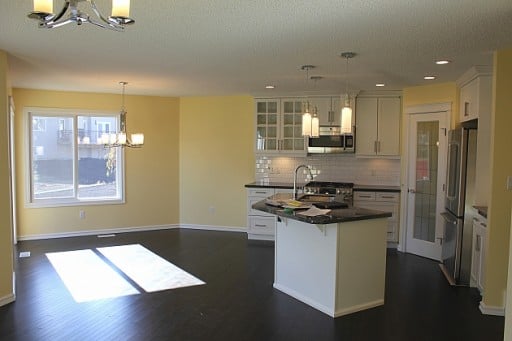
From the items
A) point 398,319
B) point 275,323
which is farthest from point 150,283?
point 398,319

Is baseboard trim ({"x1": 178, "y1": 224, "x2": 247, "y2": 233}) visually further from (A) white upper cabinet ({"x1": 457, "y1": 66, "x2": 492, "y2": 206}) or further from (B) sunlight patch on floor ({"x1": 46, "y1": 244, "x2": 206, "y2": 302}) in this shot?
(A) white upper cabinet ({"x1": 457, "y1": 66, "x2": 492, "y2": 206})

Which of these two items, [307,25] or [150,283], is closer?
[307,25]

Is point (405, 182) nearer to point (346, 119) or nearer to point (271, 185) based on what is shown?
point (271, 185)

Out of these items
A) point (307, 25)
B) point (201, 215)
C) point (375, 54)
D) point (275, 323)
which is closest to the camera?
point (307, 25)

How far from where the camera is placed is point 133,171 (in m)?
7.51

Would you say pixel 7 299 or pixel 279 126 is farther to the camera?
pixel 279 126

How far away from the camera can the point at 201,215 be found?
7.78 meters

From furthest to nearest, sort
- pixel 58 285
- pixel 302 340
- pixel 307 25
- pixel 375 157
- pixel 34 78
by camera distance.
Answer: pixel 375 157, pixel 34 78, pixel 58 285, pixel 302 340, pixel 307 25

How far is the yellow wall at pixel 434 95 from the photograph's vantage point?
559 centimetres

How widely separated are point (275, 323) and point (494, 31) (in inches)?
116

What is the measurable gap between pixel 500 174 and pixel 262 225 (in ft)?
12.3

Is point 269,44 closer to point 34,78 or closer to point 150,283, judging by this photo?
point 150,283

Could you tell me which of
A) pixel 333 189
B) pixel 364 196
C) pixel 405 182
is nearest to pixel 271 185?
pixel 333 189

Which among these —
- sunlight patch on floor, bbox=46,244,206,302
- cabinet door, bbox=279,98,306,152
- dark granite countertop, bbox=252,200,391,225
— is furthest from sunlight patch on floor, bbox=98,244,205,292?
cabinet door, bbox=279,98,306,152
